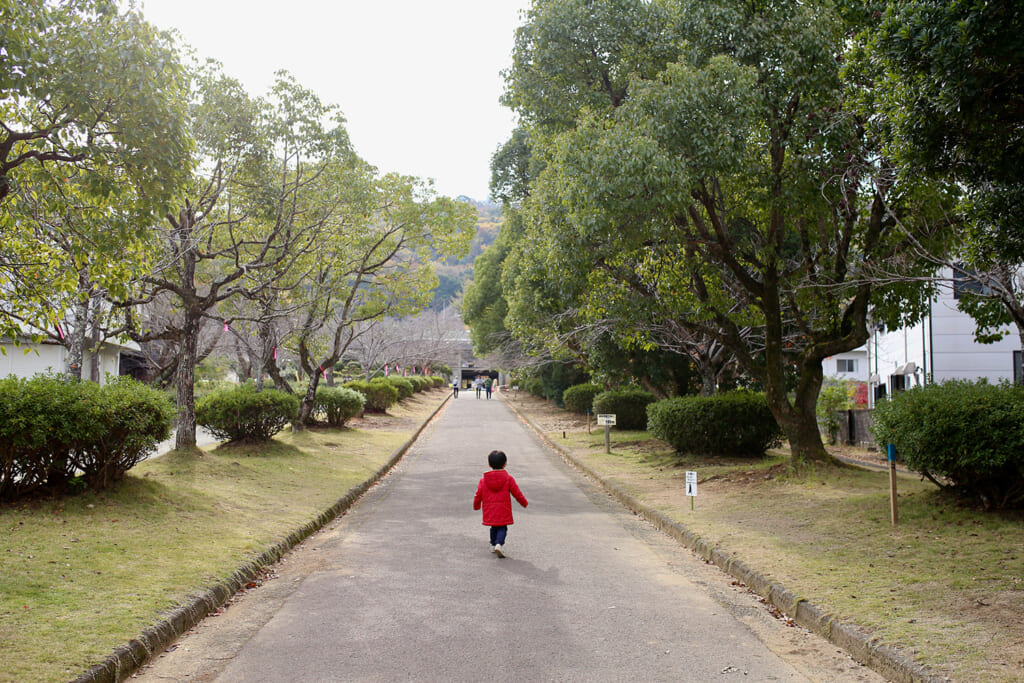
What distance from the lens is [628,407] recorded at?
81.6 ft

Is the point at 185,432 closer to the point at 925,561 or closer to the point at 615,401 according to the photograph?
the point at 925,561

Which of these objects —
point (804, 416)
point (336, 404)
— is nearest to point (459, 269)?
point (336, 404)

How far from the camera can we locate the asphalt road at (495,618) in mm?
4551

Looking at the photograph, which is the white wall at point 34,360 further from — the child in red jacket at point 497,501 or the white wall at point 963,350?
the white wall at point 963,350

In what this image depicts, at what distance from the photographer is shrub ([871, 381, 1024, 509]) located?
A: 773cm

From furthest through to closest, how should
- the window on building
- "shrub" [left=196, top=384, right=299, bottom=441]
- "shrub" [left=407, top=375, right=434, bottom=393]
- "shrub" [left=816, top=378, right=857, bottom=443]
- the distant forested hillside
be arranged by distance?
the distant forested hillside, "shrub" [left=407, top=375, right=434, bottom=393], "shrub" [left=816, top=378, right=857, bottom=443], "shrub" [left=196, top=384, right=299, bottom=441], the window on building

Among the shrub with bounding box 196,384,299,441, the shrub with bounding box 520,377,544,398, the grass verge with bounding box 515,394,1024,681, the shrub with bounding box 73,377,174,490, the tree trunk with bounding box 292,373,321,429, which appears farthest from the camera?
the shrub with bounding box 520,377,544,398

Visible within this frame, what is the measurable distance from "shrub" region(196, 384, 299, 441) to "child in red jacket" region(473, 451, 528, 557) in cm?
881

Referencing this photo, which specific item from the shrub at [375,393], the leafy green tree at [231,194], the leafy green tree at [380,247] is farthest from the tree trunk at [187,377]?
the shrub at [375,393]

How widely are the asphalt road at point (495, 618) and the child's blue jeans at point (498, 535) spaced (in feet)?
0.51

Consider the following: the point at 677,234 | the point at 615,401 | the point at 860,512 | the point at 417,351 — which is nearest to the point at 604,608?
the point at 860,512

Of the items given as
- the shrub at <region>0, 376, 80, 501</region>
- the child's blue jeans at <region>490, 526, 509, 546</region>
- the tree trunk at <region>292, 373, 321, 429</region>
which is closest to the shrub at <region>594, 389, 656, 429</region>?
the tree trunk at <region>292, 373, 321, 429</region>

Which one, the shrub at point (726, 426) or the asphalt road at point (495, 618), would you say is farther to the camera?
the shrub at point (726, 426)

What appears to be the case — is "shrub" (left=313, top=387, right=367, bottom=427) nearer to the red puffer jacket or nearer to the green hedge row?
the green hedge row
